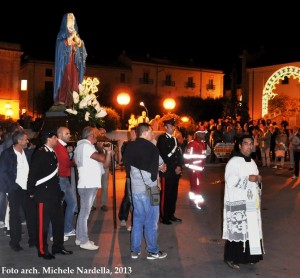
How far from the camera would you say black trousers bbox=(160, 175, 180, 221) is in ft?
31.3

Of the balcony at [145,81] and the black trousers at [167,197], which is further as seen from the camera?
the balcony at [145,81]

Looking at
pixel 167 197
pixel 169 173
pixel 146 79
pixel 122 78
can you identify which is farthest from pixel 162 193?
pixel 146 79

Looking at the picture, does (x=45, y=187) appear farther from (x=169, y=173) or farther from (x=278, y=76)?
(x=278, y=76)

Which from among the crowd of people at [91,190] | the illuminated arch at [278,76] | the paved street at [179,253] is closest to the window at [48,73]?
the illuminated arch at [278,76]

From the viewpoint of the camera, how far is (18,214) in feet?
25.2

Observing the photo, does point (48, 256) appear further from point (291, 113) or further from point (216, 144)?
point (291, 113)

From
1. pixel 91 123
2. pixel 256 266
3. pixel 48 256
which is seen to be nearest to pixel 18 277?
pixel 48 256

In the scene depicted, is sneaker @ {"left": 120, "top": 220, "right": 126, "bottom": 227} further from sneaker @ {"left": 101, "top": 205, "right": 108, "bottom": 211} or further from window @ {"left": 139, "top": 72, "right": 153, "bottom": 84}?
window @ {"left": 139, "top": 72, "right": 153, "bottom": 84}

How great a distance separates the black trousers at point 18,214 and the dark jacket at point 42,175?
82 cm

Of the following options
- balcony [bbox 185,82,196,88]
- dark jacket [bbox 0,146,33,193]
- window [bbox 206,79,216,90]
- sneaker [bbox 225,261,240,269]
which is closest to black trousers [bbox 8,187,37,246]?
dark jacket [bbox 0,146,33,193]

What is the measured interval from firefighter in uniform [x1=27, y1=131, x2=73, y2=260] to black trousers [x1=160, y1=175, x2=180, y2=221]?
288 cm

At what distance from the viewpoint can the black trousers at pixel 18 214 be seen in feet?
24.9

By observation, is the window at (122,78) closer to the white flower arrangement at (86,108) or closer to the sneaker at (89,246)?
the white flower arrangement at (86,108)

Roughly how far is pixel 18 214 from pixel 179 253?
102 inches
